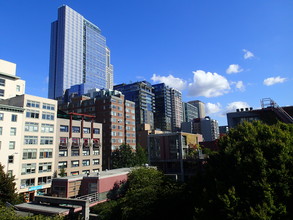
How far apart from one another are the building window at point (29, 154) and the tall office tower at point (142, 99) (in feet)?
325

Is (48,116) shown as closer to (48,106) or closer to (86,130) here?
(48,106)

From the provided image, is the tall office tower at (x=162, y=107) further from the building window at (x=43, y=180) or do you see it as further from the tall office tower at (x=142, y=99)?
the building window at (x=43, y=180)

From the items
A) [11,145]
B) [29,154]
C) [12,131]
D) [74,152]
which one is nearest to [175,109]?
[74,152]

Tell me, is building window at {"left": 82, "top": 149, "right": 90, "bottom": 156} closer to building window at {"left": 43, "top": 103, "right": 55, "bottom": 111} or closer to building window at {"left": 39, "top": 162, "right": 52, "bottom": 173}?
building window at {"left": 39, "top": 162, "right": 52, "bottom": 173}

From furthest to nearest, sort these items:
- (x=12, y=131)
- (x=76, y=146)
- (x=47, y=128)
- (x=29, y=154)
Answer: (x=76, y=146) → (x=47, y=128) → (x=29, y=154) → (x=12, y=131)

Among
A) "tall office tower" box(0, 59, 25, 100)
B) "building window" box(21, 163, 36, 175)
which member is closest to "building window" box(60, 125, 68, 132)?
"building window" box(21, 163, 36, 175)

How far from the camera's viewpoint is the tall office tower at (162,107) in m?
179

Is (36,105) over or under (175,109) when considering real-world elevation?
under

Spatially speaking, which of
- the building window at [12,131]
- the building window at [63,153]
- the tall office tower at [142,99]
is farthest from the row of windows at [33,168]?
the tall office tower at [142,99]

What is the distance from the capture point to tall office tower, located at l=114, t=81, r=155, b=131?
15512cm

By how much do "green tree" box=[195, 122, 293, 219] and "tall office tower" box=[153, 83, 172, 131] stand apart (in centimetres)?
15597

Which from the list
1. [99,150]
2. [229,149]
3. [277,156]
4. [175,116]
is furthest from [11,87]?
[175,116]

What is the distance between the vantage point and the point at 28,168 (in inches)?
2088

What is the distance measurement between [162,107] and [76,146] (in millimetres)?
121008
